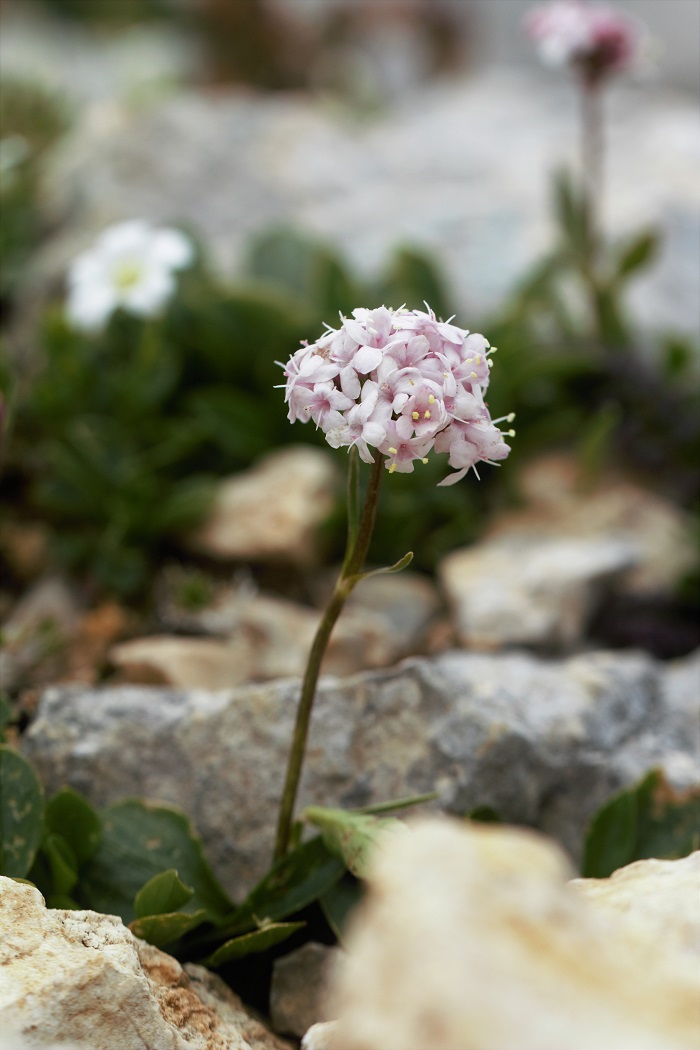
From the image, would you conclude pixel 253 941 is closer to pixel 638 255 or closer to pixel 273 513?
pixel 273 513

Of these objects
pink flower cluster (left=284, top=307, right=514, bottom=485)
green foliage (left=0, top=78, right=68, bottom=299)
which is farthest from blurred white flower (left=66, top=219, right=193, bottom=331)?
pink flower cluster (left=284, top=307, right=514, bottom=485)

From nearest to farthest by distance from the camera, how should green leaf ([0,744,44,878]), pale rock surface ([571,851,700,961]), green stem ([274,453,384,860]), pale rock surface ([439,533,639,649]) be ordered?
pale rock surface ([571,851,700,961]) → green stem ([274,453,384,860]) → green leaf ([0,744,44,878]) → pale rock surface ([439,533,639,649])

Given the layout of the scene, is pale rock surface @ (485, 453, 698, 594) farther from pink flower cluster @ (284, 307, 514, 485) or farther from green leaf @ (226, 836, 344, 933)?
pink flower cluster @ (284, 307, 514, 485)

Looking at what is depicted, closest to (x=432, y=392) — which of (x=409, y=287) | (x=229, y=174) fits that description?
(x=409, y=287)

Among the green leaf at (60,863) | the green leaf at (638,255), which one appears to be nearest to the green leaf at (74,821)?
the green leaf at (60,863)

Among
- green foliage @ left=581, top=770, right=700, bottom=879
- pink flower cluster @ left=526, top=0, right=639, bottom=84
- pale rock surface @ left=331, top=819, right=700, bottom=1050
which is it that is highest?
pink flower cluster @ left=526, top=0, right=639, bottom=84

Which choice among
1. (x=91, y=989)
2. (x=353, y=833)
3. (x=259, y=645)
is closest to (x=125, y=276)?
(x=259, y=645)
